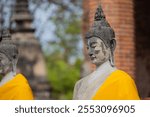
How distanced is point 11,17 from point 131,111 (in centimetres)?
1174

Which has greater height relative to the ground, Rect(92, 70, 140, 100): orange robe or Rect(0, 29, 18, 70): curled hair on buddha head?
Rect(0, 29, 18, 70): curled hair on buddha head

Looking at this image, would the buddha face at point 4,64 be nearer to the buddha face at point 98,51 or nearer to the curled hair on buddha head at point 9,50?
the curled hair on buddha head at point 9,50

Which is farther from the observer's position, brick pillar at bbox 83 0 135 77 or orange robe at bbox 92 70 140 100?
brick pillar at bbox 83 0 135 77

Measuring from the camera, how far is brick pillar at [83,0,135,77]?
10.0m

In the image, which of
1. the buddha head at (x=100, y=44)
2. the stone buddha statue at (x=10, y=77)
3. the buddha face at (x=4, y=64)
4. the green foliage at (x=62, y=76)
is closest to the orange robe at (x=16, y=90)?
the stone buddha statue at (x=10, y=77)

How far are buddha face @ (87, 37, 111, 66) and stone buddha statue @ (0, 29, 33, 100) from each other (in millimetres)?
729

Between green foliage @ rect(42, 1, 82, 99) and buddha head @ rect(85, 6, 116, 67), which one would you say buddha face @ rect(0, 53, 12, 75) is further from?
green foliage @ rect(42, 1, 82, 99)

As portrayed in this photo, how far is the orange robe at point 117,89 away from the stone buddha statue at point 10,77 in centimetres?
80

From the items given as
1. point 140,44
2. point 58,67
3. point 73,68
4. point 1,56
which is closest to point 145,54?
point 140,44

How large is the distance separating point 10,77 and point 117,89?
4.00 feet

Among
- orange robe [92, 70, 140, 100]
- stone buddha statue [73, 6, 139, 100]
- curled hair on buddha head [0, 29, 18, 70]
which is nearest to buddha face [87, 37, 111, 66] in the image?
stone buddha statue [73, 6, 139, 100]

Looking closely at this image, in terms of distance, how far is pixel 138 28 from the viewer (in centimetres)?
1190

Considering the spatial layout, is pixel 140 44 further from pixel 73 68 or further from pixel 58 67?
pixel 58 67

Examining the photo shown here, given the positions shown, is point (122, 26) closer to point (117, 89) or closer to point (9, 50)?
point (9, 50)
